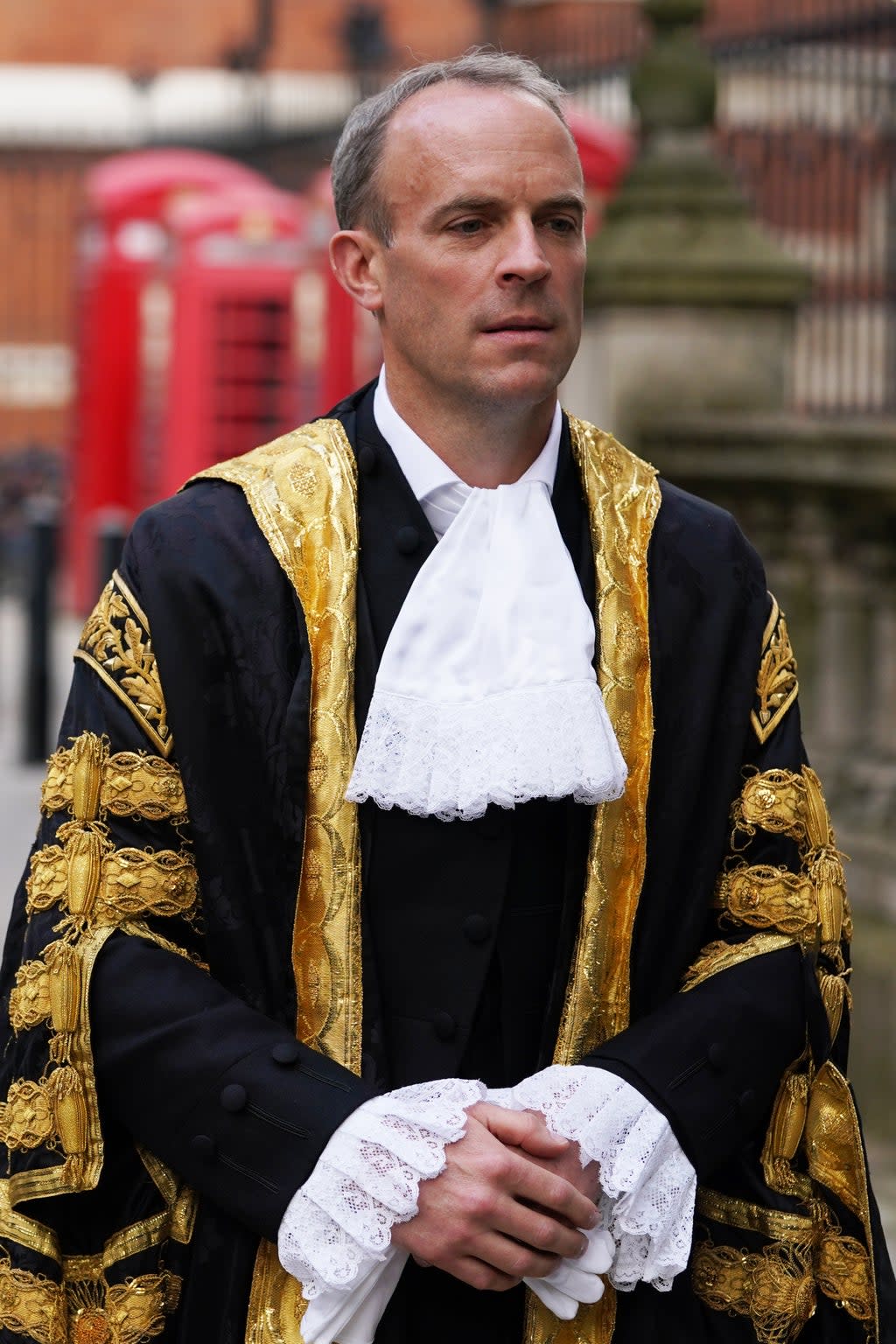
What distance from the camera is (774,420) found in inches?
225

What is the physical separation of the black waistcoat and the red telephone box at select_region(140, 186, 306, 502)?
10.5m

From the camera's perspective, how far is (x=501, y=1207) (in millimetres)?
2230

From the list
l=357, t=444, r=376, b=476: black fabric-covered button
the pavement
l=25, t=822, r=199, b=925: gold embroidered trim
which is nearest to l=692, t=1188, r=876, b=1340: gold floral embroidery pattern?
l=25, t=822, r=199, b=925: gold embroidered trim

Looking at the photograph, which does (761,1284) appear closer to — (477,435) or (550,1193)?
(550,1193)

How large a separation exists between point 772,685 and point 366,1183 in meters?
0.75

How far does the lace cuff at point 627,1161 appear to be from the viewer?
2.33 metres

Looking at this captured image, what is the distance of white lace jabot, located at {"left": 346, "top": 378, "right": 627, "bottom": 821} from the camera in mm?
2375

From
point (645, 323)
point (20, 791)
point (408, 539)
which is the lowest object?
point (20, 791)

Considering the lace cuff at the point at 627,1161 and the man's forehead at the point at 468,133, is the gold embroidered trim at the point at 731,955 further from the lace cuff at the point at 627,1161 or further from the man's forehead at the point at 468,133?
the man's forehead at the point at 468,133

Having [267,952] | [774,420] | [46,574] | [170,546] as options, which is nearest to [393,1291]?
[267,952]

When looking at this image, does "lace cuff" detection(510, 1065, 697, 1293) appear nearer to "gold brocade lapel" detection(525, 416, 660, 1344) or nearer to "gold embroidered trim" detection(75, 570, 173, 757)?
"gold brocade lapel" detection(525, 416, 660, 1344)

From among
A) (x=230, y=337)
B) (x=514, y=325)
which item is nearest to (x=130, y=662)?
(x=514, y=325)

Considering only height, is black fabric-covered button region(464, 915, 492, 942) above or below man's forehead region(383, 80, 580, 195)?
below

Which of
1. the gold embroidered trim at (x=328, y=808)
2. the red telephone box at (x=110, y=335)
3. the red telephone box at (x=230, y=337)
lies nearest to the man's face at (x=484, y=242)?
the gold embroidered trim at (x=328, y=808)
